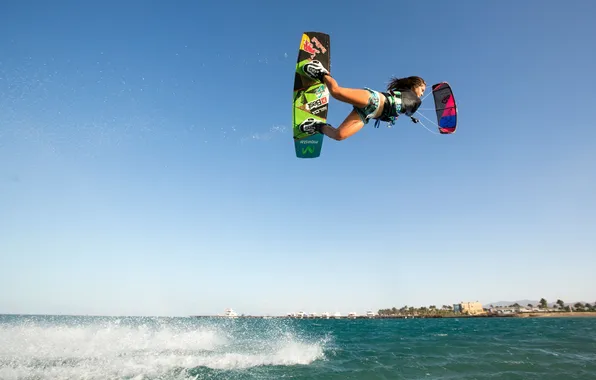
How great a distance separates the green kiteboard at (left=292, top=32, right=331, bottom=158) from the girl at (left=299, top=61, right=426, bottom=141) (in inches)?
22.4

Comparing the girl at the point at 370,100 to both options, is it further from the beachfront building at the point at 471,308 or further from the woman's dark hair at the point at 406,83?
the beachfront building at the point at 471,308

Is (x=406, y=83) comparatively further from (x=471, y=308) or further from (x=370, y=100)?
(x=471, y=308)

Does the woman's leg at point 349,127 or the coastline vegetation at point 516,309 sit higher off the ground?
the woman's leg at point 349,127

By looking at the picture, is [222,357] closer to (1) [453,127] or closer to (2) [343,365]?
(2) [343,365]

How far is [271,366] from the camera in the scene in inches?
504

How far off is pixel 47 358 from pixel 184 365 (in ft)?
18.2

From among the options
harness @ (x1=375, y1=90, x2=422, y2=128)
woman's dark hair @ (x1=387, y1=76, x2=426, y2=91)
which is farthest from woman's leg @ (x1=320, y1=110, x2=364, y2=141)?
woman's dark hair @ (x1=387, y1=76, x2=426, y2=91)

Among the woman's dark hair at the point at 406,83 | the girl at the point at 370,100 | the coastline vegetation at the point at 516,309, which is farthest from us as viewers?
the coastline vegetation at the point at 516,309

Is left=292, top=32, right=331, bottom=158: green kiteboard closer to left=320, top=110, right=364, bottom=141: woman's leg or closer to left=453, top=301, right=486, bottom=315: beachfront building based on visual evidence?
left=320, top=110, right=364, bottom=141: woman's leg

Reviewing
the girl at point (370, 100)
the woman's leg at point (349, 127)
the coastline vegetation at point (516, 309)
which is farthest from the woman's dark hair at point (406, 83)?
the coastline vegetation at point (516, 309)

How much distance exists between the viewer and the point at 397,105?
5.43 metres

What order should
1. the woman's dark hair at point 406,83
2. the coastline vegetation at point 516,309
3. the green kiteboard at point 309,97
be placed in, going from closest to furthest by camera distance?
the woman's dark hair at point 406,83 < the green kiteboard at point 309,97 < the coastline vegetation at point 516,309

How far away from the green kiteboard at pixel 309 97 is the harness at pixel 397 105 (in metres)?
1.51

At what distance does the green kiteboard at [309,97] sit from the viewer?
6.58m
